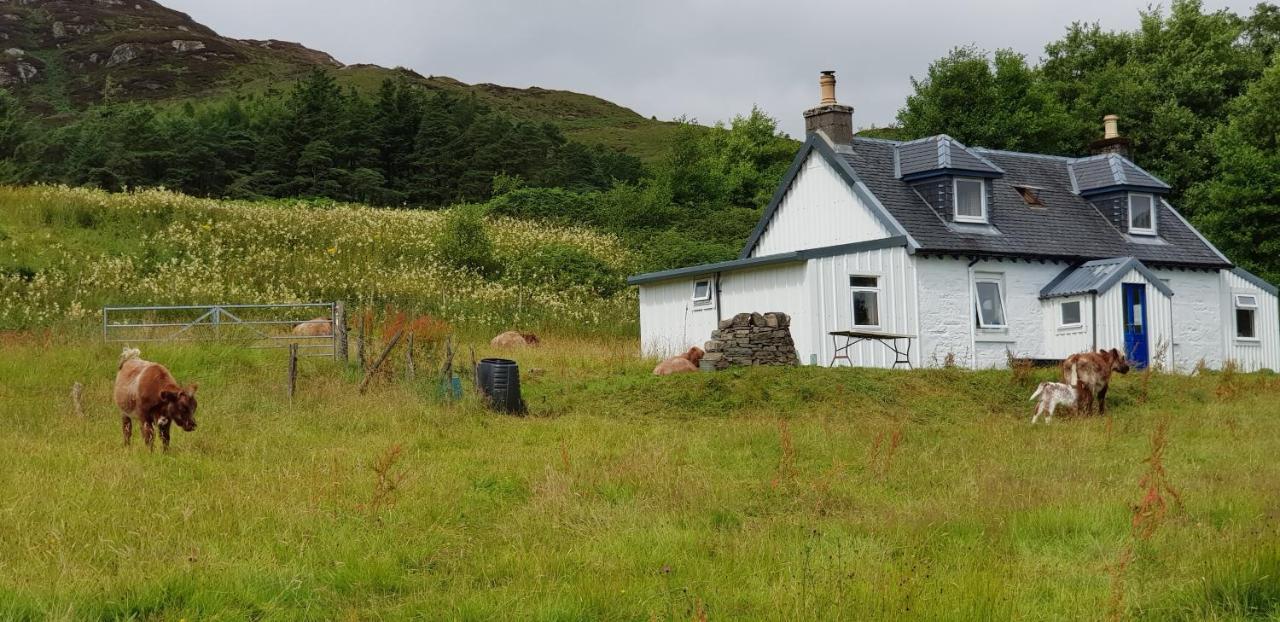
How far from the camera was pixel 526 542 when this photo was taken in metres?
8.50

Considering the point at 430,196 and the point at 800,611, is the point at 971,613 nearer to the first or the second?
the point at 800,611

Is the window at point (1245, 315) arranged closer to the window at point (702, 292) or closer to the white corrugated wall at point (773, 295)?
the white corrugated wall at point (773, 295)

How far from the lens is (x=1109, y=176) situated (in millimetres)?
30828

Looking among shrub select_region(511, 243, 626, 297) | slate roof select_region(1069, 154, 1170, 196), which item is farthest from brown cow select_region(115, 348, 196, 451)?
slate roof select_region(1069, 154, 1170, 196)

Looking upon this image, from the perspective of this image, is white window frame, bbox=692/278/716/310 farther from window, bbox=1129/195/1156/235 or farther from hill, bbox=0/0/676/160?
hill, bbox=0/0/676/160

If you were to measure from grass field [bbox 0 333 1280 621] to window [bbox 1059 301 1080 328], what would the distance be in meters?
9.56

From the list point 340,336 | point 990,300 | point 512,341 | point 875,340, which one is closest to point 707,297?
point 875,340

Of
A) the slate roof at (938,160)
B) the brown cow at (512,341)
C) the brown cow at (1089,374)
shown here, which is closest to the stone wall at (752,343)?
the brown cow at (512,341)

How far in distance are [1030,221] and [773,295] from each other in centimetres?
763

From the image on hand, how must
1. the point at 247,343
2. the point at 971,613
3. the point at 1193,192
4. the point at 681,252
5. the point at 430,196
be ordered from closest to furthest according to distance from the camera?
the point at 971,613 → the point at 247,343 → the point at 681,252 → the point at 1193,192 → the point at 430,196

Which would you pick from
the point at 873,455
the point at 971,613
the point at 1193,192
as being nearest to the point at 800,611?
Result: the point at 971,613

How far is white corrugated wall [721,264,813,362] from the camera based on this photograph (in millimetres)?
25391

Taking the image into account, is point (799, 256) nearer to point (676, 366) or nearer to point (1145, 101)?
point (676, 366)

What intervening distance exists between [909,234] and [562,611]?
2027 cm
